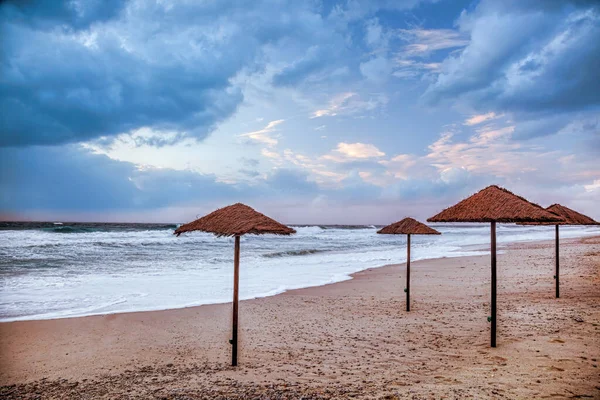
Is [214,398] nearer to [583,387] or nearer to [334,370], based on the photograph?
[334,370]

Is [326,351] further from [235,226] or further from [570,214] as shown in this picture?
[570,214]

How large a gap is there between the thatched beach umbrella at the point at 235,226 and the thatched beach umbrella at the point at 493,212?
2.86m

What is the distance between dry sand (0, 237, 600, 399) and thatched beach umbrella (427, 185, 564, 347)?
46.7 inches

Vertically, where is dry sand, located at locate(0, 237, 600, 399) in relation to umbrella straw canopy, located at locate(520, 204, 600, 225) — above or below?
below

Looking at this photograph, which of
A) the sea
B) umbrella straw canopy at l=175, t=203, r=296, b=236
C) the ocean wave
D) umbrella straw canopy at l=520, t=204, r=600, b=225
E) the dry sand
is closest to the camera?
the dry sand

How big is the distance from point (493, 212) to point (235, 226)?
409cm

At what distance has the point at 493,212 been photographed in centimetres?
635

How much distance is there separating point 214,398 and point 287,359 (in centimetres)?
165

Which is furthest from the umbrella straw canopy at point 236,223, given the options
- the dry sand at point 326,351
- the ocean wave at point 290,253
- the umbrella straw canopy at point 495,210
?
the ocean wave at point 290,253

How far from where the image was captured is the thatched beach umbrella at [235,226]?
581cm

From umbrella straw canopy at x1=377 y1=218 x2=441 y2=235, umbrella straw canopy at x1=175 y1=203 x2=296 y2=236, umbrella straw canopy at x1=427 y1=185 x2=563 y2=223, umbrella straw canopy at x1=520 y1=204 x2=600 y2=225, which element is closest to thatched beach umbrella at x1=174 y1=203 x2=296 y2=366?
umbrella straw canopy at x1=175 y1=203 x2=296 y2=236

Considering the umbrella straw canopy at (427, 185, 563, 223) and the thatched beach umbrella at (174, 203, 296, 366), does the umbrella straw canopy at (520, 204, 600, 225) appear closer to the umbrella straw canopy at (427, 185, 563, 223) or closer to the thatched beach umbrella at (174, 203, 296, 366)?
the umbrella straw canopy at (427, 185, 563, 223)

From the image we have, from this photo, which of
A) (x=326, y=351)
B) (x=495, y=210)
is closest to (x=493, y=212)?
(x=495, y=210)

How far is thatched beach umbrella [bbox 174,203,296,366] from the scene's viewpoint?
5809mm
